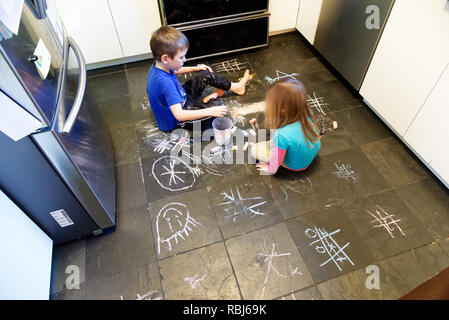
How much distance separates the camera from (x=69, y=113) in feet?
4.25

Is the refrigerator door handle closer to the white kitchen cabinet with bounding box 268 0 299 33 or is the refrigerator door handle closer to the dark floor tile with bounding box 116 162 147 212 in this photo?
→ the dark floor tile with bounding box 116 162 147 212

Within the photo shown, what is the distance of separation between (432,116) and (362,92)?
2.03ft

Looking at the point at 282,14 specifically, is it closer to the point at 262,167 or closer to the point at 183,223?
the point at 262,167

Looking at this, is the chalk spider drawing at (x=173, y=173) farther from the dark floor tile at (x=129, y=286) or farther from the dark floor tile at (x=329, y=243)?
the dark floor tile at (x=329, y=243)

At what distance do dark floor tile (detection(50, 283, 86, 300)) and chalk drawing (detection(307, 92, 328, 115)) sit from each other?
1.96 m

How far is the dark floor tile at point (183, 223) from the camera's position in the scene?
1650 millimetres

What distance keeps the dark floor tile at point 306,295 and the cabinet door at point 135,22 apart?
7.47ft

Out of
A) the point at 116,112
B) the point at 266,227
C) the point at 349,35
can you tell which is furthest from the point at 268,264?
the point at 349,35

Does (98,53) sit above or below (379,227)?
above

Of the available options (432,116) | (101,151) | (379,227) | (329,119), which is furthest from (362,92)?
(101,151)

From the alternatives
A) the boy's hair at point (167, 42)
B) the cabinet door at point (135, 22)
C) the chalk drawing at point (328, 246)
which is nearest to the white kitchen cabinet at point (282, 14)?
the cabinet door at point (135, 22)

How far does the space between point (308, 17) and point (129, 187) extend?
2166 millimetres
